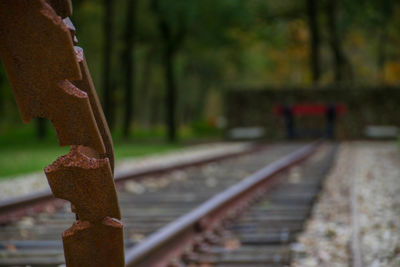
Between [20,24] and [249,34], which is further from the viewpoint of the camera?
[249,34]

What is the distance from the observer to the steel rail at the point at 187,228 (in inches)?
133

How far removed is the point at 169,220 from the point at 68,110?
394cm

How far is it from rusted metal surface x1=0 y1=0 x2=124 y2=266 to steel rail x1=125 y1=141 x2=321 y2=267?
1.49 m

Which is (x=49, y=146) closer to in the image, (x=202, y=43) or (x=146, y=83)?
(x=202, y=43)

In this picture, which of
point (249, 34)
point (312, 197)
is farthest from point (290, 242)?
point (249, 34)

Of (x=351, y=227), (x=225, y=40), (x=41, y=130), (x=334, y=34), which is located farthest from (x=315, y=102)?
(x=351, y=227)

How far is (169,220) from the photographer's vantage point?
530 cm

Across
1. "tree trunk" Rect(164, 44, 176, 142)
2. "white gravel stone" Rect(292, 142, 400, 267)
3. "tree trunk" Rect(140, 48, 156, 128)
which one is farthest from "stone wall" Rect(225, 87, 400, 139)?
"white gravel stone" Rect(292, 142, 400, 267)

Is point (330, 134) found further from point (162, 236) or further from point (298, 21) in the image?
point (162, 236)

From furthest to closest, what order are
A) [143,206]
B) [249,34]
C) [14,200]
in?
[249,34] → [143,206] → [14,200]

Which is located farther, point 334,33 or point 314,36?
A: point 334,33

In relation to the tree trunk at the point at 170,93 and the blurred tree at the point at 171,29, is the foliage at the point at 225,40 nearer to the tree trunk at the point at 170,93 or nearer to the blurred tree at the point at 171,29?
the blurred tree at the point at 171,29

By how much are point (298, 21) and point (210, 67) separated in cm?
1088

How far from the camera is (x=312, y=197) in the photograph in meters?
6.50
